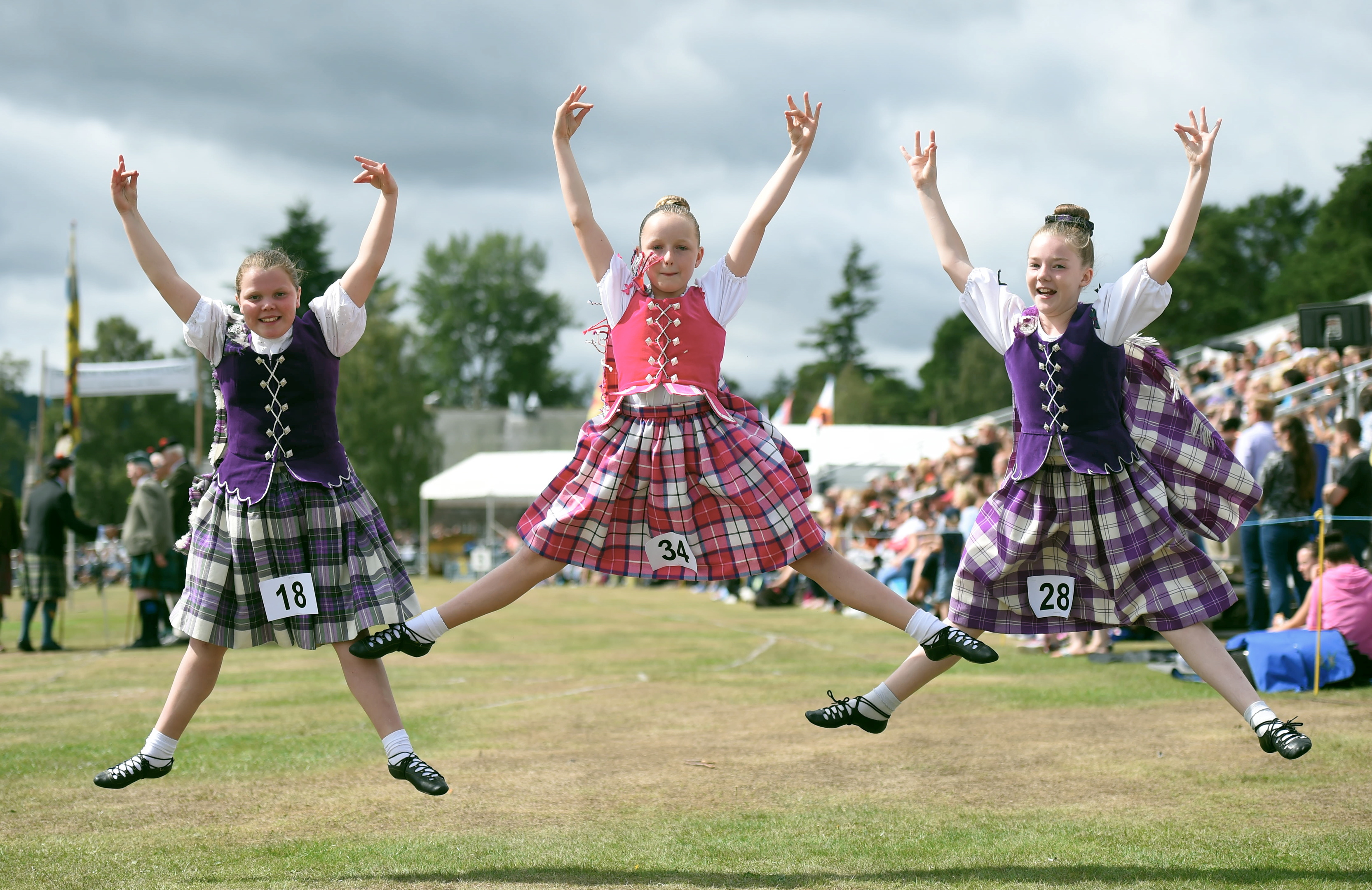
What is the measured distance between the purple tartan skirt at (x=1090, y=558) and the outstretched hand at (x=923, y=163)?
4.43ft

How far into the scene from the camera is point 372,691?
15.4 ft

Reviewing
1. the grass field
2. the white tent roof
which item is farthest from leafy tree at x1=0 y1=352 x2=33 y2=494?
the grass field

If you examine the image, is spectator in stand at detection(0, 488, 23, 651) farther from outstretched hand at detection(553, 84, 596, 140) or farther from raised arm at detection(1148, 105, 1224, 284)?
raised arm at detection(1148, 105, 1224, 284)

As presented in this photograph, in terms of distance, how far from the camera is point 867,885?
13.2ft

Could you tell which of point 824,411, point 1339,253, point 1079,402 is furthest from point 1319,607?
point 1339,253

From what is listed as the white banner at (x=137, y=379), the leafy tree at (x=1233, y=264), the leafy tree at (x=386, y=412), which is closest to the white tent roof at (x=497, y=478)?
the white banner at (x=137, y=379)

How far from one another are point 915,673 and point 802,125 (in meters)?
2.35

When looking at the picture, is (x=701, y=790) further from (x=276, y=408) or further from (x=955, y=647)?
(x=276, y=408)

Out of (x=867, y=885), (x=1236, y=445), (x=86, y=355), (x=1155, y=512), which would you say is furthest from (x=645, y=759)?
(x=86, y=355)

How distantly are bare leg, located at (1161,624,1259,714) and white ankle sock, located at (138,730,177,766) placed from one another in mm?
3731

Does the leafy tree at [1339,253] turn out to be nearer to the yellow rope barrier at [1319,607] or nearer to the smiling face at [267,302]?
the yellow rope barrier at [1319,607]

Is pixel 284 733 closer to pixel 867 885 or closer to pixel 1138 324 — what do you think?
pixel 867 885

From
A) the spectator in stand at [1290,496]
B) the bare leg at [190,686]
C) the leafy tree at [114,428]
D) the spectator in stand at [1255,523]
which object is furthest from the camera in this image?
the leafy tree at [114,428]

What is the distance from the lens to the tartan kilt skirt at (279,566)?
4.65 metres
